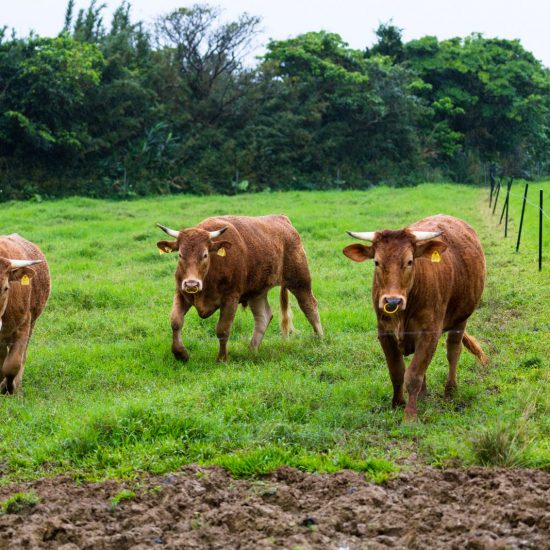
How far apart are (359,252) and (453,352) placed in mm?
1613

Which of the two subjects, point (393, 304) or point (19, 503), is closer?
point (19, 503)

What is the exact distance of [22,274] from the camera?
27.9 feet

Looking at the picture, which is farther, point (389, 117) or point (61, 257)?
point (389, 117)

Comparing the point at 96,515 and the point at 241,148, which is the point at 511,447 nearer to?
the point at 96,515

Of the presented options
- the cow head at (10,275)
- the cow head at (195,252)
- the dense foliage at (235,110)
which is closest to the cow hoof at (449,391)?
the cow head at (195,252)

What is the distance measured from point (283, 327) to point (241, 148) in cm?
2713

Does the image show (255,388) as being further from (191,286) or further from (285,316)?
(285,316)

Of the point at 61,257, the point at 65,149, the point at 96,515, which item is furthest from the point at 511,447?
the point at 65,149

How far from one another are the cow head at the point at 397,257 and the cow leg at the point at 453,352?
51.3 inches

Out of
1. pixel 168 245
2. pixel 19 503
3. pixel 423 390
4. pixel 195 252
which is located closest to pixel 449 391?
pixel 423 390

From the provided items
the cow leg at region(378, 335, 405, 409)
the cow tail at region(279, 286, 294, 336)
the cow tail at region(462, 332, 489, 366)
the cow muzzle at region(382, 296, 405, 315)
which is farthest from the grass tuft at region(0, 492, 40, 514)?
the cow tail at region(279, 286, 294, 336)

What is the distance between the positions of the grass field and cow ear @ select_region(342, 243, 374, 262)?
1.36m

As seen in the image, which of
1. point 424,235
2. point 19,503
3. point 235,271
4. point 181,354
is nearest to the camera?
point 19,503

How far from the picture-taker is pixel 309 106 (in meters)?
38.1
